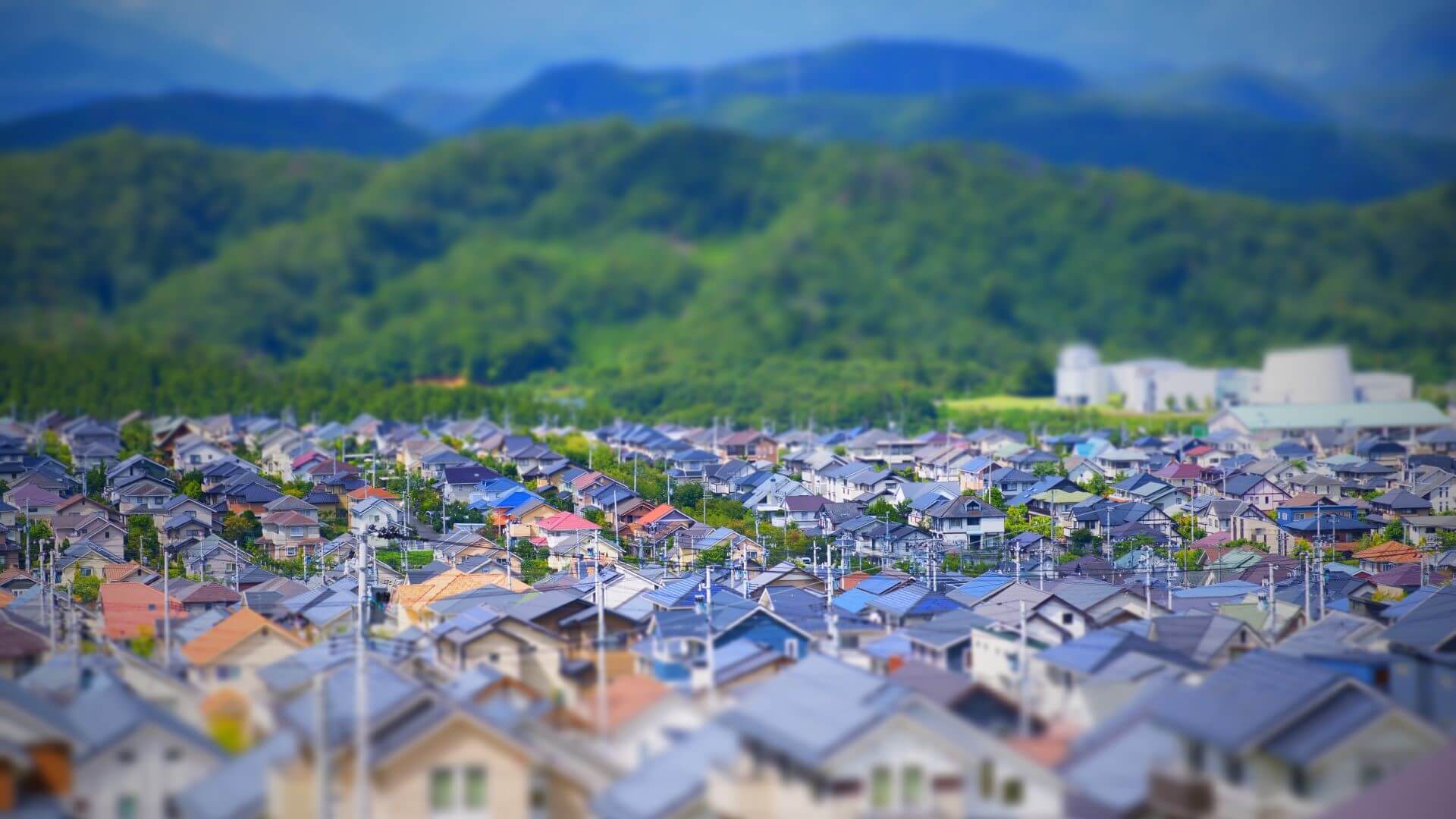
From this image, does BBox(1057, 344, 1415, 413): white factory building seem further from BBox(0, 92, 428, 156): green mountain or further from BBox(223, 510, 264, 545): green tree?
BBox(0, 92, 428, 156): green mountain

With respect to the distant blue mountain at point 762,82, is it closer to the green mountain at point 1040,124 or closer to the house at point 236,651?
the green mountain at point 1040,124

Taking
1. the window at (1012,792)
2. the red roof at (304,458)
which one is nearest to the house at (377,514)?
the red roof at (304,458)

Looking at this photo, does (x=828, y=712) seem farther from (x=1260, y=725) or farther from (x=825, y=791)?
(x=1260, y=725)

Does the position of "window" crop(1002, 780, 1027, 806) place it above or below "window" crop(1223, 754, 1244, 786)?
below

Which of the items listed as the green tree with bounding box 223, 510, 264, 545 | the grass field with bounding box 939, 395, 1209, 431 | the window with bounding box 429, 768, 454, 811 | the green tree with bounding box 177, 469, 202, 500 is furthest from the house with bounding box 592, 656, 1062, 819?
the grass field with bounding box 939, 395, 1209, 431

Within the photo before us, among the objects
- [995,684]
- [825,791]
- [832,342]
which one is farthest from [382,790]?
[832,342]

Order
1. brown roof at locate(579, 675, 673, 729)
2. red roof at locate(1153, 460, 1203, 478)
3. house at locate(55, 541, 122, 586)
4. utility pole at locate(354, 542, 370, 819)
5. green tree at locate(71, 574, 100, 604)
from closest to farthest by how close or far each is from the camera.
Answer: utility pole at locate(354, 542, 370, 819), brown roof at locate(579, 675, 673, 729), green tree at locate(71, 574, 100, 604), house at locate(55, 541, 122, 586), red roof at locate(1153, 460, 1203, 478)
